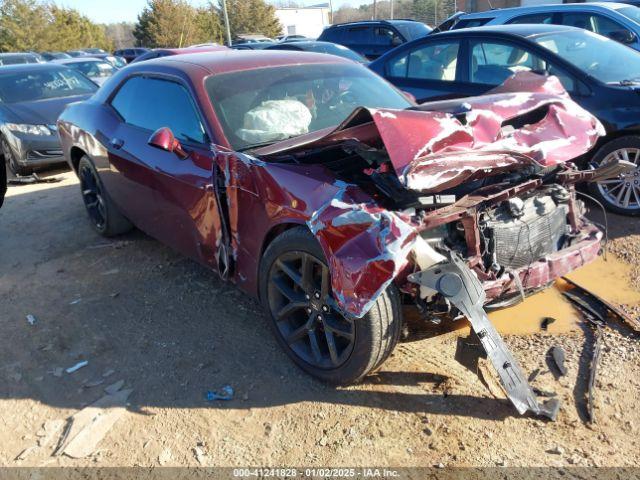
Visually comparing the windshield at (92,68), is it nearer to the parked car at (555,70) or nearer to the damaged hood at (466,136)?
the parked car at (555,70)

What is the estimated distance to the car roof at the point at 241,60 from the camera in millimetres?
3756

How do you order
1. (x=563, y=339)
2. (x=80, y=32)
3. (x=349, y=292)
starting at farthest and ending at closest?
(x=80, y=32) < (x=563, y=339) < (x=349, y=292)

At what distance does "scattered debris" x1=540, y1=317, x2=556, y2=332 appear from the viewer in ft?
10.8

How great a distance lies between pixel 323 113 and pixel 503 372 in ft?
6.85

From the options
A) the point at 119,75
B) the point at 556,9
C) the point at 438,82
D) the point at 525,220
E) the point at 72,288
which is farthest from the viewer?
the point at 556,9

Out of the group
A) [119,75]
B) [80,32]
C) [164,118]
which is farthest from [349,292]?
[80,32]

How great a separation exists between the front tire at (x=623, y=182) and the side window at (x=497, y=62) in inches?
42.5

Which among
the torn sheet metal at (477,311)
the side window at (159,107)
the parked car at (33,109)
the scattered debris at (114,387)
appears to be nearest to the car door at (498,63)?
the side window at (159,107)

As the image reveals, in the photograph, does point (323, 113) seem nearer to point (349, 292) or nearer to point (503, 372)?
point (349, 292)

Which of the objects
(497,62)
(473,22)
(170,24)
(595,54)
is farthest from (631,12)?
(170,24)

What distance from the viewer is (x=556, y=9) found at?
781 centimetres

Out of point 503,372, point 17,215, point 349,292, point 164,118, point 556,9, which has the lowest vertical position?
point 17,215

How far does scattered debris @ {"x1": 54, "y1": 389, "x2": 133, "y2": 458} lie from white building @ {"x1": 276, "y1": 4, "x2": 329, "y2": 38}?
50.8 m

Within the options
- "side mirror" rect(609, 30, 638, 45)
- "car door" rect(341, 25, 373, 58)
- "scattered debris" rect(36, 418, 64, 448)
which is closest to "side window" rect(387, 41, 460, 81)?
"side mirror" rect(609, 30, 638, 45)
